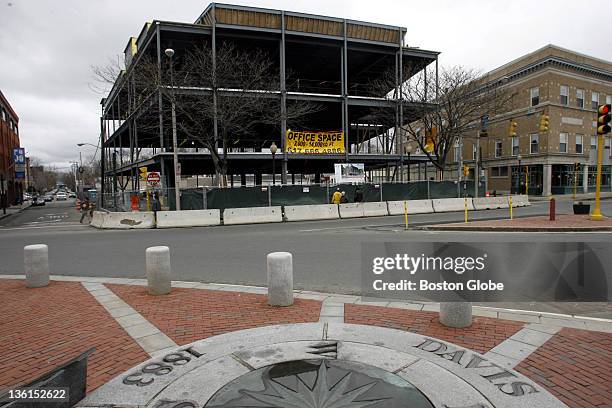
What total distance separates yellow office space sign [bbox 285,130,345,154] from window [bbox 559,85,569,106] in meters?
25.3

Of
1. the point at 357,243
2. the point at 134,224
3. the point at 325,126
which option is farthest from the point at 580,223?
the point at 325,126

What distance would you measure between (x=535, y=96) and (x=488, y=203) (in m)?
21.4

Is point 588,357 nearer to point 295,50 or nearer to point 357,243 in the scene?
point 357,243

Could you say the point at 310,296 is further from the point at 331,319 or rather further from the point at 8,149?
the point at 8,149

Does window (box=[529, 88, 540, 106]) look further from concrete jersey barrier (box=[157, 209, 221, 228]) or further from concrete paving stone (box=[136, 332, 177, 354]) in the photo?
concrete paving stone (box=[136, 332, 177, 354])

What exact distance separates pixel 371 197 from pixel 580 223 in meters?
11.9

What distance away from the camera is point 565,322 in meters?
4.68

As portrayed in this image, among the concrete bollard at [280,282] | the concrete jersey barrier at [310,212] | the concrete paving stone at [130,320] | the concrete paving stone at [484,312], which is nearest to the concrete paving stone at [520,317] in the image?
the concrete paving stone at [484,312]

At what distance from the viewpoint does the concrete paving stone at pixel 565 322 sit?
457 cm

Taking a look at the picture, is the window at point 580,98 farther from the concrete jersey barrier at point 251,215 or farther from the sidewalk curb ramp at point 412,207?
the concrete jersey barrier at point 251,215

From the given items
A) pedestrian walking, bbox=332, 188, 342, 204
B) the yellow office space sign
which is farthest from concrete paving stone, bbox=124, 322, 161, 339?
the yellow office space sign

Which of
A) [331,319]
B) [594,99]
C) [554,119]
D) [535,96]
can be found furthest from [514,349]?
[594,99]

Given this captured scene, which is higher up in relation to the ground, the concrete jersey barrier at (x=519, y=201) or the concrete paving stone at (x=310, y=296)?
the concrete jersey barrier at (x=519, y=201)

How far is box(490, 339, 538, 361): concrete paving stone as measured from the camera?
12.4 feet
